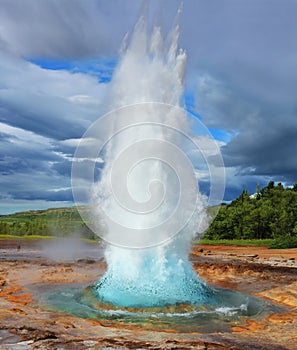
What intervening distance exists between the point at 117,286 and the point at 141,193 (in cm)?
361

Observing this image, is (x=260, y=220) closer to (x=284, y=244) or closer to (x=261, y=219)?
(x=261, y=219)

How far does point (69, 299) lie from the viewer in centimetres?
1462

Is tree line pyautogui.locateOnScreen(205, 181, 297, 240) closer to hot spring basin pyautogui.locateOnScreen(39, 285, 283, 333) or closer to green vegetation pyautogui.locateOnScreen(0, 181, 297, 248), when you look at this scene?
green vegetation pyautogui.locateOnScreen(0, 181, 297, 248)

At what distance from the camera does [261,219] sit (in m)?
53.1

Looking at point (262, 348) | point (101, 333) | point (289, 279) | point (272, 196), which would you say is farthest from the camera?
point (272, 196)

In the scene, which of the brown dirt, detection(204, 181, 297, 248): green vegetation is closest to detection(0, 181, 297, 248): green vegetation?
detection(204, 181, 297, 248): green vegetation

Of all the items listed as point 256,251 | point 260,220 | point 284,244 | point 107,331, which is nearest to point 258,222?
point 260,220

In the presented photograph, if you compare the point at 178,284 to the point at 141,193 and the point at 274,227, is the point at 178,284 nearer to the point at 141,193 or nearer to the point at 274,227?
the point at 141,193

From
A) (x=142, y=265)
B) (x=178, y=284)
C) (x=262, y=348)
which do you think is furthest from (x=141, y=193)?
(x=262, y=348)

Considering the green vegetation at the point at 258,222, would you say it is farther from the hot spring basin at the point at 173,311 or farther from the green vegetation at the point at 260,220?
the hot spring basin at the point at 173,311

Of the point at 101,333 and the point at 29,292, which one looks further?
the point at 29,292

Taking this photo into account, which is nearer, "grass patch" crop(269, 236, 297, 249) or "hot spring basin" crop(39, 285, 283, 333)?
"hot spring basin" crop(39, 285, 283, 333)

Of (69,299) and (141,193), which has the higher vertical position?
(141,193)

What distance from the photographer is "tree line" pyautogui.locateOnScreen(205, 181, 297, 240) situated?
1988 inches
